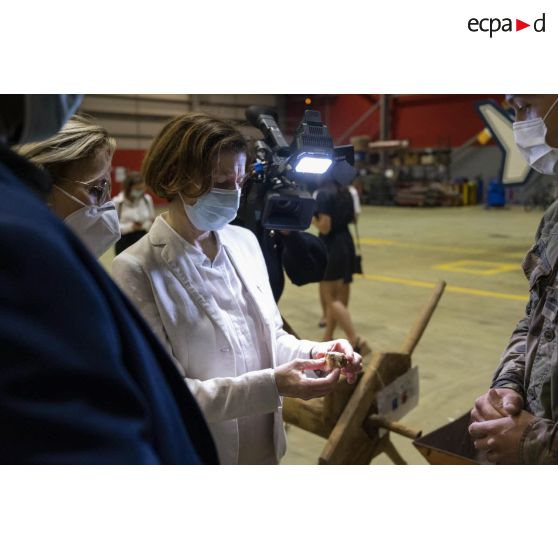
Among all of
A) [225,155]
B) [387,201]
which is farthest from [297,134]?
[387,201]

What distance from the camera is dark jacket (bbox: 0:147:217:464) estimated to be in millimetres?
Answer: 620

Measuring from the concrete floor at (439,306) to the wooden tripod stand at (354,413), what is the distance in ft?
2.87

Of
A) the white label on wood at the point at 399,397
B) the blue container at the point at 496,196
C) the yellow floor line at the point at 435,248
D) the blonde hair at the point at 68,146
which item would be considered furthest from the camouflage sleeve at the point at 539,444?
the blue container at the point at 496,196

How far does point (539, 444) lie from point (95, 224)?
3.57 ft

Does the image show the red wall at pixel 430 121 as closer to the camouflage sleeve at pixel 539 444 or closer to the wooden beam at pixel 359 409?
the wooden beam at pixel 359 409

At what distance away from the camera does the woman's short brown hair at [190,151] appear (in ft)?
4.38

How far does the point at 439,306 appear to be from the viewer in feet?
19.4

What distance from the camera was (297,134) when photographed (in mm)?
1497

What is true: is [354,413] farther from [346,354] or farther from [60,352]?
[60,352]

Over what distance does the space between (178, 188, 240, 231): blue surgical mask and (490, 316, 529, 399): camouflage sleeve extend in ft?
2.46

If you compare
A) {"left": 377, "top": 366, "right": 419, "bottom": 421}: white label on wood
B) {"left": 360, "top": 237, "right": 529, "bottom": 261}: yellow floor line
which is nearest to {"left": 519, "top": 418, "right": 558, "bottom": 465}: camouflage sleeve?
{"left": 377, "top": 366, "right": 419, "bottom": 421}: white label on wood

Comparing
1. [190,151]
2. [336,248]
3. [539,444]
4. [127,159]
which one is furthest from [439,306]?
[190,151]

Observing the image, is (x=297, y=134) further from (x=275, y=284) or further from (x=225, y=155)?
(x=275, y=284)

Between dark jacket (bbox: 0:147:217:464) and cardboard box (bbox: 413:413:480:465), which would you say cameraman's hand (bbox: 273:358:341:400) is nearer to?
cardboard box (bbox: 413:413:480:465)
